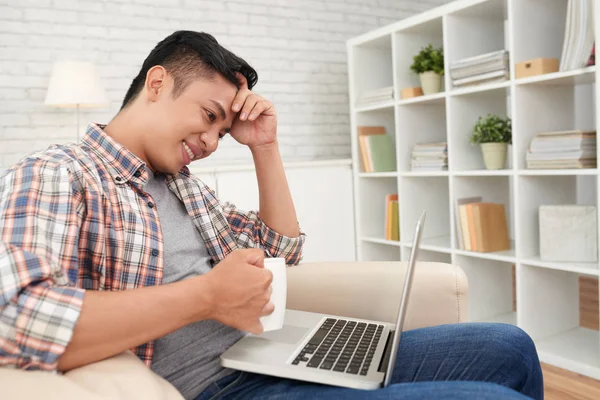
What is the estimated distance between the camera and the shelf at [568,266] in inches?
90.8

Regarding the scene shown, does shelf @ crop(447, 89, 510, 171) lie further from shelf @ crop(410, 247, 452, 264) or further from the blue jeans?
the blue jeans

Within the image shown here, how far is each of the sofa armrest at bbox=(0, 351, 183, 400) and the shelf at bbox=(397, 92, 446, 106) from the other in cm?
246

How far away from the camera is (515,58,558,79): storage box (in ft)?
8.16

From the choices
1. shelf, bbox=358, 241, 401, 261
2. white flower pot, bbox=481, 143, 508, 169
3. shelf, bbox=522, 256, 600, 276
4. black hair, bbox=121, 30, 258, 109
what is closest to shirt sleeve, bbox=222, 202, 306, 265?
black hair, bbox=121, 30, 258, 109

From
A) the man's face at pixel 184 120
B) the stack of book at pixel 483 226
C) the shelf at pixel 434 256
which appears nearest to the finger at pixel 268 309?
the man's face at pixel 184 120

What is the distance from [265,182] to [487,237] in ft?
5.57

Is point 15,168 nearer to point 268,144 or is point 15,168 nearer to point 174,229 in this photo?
point 174,229

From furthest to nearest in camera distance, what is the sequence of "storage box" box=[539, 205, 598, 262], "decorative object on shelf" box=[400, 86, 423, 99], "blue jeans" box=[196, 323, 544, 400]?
1. "decorative object on shelf" box=[400, 86, 423, 99]
2. "storage box" box=[539, 205, 598, 262]
3. "blue jeans" box=[196, 323, 544, 400]

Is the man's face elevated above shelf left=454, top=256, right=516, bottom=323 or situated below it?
above

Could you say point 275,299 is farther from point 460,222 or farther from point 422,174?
point 422,174

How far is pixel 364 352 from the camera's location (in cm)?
106

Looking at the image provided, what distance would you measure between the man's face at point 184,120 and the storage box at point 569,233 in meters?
1.76

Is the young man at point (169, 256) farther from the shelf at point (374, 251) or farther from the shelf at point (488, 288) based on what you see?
the shelf at point (374, 251)

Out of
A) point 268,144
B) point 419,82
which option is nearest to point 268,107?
point 268,144
